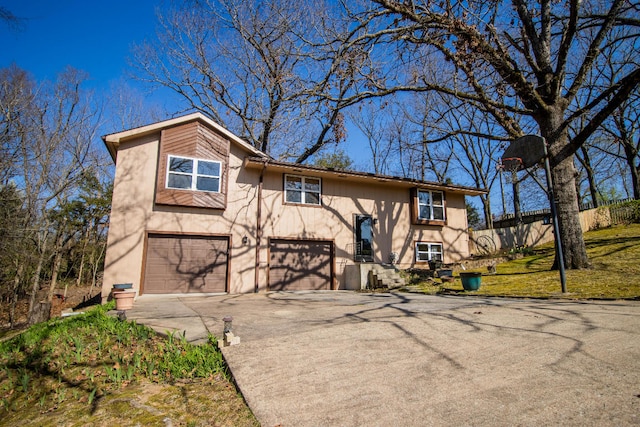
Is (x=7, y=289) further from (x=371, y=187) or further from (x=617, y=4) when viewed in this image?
(x=617, y=4)

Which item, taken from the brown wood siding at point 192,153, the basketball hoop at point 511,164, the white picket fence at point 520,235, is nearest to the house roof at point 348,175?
the brown wood siding at point 192,153

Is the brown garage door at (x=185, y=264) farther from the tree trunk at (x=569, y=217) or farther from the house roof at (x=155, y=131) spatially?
the tree trunk at (x=569, y=217)

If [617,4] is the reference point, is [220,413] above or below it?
below

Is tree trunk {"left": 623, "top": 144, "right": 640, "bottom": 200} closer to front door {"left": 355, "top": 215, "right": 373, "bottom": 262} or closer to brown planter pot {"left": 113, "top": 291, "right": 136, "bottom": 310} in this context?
front door {"left": 355, "top": 215, "right": 373, "bottom": 262}

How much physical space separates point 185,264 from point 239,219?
248 cm

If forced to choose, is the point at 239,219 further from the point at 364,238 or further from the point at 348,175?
the point at 364,238

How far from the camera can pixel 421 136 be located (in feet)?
80.9

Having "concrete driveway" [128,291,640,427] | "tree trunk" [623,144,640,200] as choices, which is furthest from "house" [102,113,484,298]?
"tree trunk" [623,144,640,200]

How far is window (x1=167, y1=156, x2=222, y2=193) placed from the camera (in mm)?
11805

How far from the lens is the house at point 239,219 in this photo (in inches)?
440

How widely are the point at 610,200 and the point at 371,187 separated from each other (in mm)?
30494

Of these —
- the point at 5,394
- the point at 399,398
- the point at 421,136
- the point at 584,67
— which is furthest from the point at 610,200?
the point at 5,394

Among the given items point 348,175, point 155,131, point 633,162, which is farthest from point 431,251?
point 633,162

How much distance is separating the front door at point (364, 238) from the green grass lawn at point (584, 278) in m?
3.33
